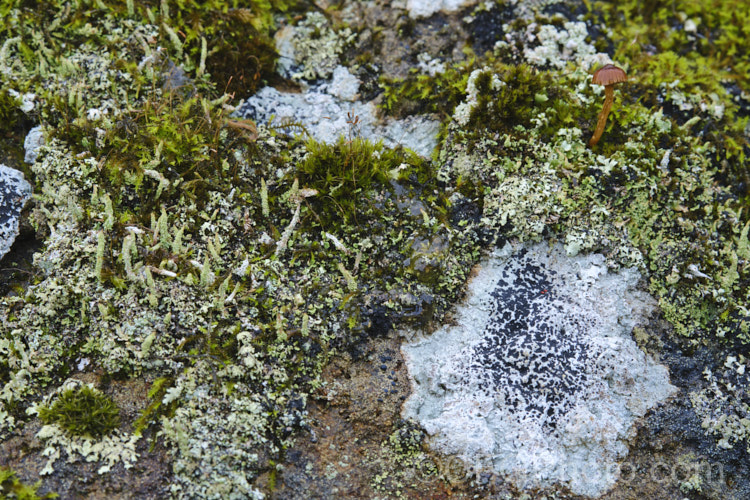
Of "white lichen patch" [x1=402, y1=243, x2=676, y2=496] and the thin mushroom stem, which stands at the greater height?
the thin mushroom stem

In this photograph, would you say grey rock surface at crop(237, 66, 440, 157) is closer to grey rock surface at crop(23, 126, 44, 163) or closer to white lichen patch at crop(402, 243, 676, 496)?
white lichen patch at crop(402, 243, 676, 496)

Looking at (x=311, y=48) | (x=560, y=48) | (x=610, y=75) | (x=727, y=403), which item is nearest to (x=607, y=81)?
(x=610, y=75)

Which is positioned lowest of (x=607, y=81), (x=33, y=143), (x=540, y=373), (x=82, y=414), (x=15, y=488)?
(x=540, y=373)

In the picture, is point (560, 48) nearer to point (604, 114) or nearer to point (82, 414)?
point (604, 114)

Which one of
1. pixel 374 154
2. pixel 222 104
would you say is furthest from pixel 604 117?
pixel 222 104

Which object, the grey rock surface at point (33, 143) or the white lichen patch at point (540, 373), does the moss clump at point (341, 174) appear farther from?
the grey rock surface at point (33, 143)

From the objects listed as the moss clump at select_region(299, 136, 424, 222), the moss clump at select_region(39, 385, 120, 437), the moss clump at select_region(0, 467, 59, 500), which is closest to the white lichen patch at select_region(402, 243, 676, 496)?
the moss clump at select_region(299, 136, 424, 222)

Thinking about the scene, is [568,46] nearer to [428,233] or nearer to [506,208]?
[506,208]
